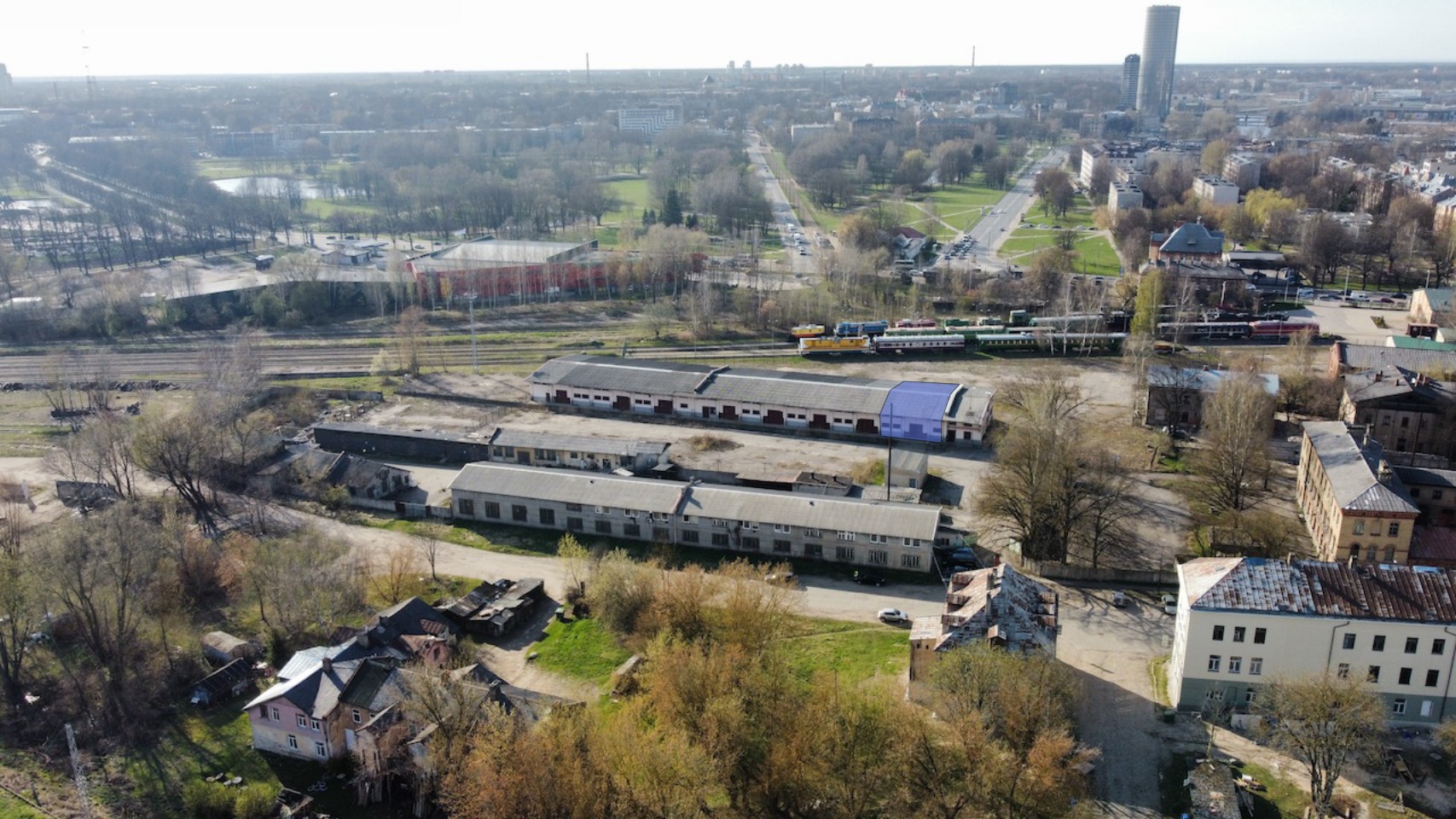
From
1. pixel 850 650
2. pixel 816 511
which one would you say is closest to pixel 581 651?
pixel 850 650

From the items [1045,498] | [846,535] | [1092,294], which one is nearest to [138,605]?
[846,535]

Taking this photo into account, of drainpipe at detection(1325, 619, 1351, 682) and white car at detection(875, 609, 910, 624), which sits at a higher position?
drainpipe at detection(1325, 619, 1351, 682)

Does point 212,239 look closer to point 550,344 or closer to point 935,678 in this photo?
point 550,344

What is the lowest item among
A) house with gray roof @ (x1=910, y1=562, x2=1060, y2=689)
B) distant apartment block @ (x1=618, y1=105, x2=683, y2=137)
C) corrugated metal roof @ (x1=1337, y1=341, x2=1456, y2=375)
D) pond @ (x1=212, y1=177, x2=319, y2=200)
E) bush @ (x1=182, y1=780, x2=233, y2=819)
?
bush @ (x1=182, y1=780, x2=233, y2=819)

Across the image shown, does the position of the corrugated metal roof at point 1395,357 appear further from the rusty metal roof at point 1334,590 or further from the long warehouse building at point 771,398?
the rusty metal roof at point 1334,590

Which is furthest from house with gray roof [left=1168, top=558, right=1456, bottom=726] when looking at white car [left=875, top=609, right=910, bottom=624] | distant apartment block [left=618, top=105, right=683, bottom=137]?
distant apartment block [left=618, top=105, right=683, bottom=137]

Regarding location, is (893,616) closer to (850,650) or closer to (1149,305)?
(850,650)

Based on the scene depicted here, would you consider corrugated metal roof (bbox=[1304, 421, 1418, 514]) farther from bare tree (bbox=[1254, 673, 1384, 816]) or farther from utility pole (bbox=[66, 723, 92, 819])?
utility pole (bbox=[66, 723, 92, 819])
